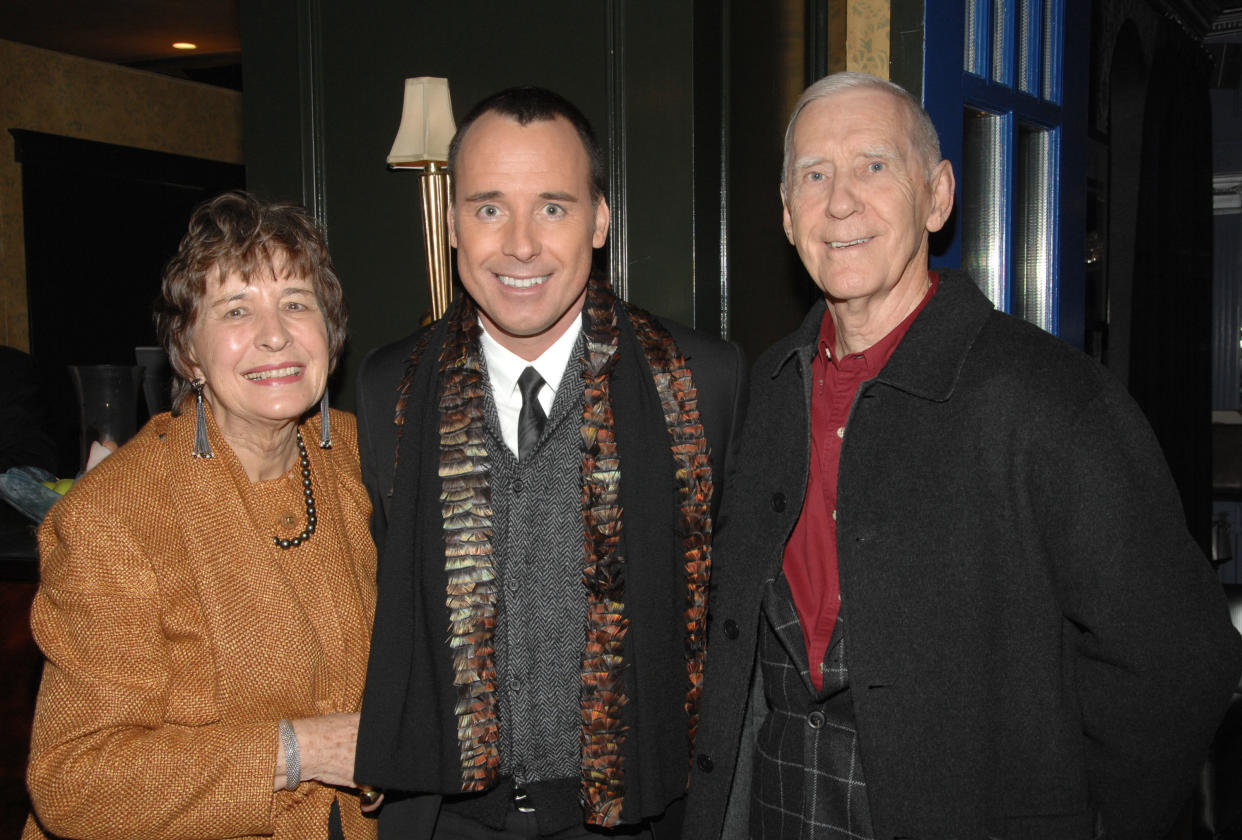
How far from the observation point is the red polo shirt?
5.06 ft

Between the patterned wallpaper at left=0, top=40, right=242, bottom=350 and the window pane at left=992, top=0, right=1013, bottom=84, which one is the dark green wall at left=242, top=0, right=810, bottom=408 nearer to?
the window pane at left=992, top=0, right=1013, bottom=84

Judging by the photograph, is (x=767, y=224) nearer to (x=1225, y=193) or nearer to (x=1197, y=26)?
(x=1197, y=26)

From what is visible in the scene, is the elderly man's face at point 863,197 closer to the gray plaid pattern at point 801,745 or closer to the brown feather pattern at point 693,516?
the brown feather pattern at point 693,516

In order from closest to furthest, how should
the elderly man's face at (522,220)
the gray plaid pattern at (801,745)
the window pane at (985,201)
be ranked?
the gray plaid pattern at (801,745)
the elderly man's face at (522,220)
the window pane at (985,201)

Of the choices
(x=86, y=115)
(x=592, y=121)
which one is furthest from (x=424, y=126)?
(x=86, y=115)

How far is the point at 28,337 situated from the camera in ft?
23.3

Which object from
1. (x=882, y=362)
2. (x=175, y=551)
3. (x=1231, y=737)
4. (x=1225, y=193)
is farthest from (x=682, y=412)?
(x=1225, y=193)

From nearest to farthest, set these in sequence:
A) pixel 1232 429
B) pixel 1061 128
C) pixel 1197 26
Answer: pixel 1061 128
pixel 1197 26
pixel 1232 429

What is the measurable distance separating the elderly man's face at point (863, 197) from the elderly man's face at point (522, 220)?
0.41 m

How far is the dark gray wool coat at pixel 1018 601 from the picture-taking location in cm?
132

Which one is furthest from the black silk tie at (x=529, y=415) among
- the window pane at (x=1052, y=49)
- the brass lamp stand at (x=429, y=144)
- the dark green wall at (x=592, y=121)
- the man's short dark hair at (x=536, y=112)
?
the window pane at (x=1052, y=49)

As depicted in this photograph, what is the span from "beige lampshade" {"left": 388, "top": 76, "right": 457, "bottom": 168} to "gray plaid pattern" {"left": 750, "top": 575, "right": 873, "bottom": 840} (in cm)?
177

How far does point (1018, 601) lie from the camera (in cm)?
137

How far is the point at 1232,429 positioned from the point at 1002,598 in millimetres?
6804
